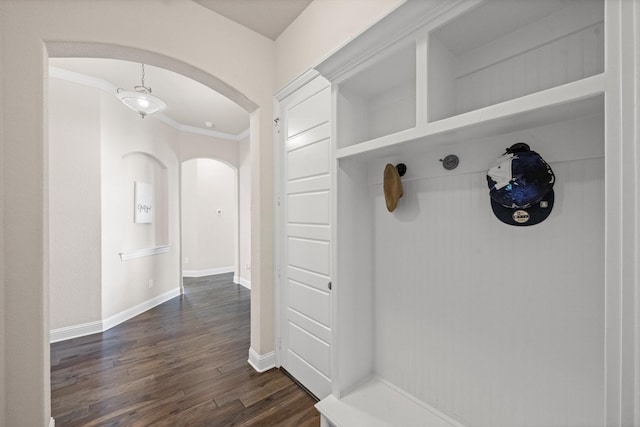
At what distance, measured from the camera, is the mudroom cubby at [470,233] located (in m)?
0.81

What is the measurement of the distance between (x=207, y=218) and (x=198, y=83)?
11.8ft

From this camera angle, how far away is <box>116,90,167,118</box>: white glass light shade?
2.64 metres

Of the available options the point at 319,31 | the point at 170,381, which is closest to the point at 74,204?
the point at 170,381

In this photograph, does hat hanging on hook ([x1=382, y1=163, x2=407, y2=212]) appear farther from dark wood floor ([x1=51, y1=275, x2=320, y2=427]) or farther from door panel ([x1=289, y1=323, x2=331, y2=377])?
dark wood floor ([x1=51, y1=275, x2=320, y2=427])

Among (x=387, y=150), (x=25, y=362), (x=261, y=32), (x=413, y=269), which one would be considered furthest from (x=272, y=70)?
(x=25, y=362)

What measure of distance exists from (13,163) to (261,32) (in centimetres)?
197

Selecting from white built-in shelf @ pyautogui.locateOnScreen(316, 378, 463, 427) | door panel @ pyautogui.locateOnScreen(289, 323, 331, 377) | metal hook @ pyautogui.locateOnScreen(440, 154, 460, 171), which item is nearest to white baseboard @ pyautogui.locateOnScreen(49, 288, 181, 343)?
door panel @ pyautogui.locateOnScreen(289, 323, 331, 377)

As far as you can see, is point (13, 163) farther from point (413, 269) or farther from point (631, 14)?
point (631, 14)

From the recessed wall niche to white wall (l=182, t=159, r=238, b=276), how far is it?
62.3 inches

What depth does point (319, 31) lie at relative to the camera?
6.27ft

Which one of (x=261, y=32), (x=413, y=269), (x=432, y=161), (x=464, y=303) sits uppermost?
(x=261, y=32)

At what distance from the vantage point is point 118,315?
3.43m

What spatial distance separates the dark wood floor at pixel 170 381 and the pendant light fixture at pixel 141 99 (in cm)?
258

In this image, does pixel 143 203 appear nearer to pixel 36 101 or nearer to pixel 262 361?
pixel 36 101
